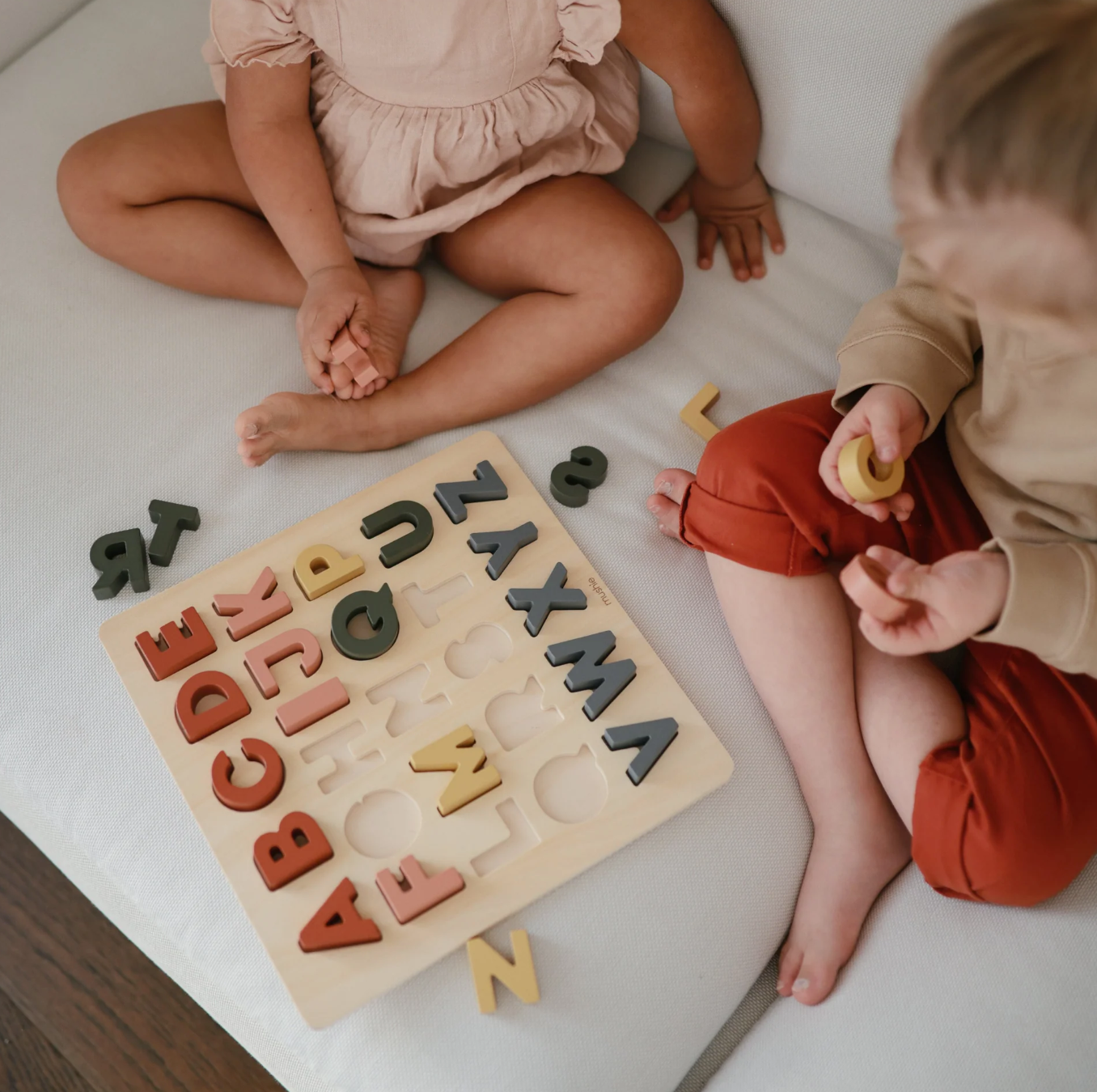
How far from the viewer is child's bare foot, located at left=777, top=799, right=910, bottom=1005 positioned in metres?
0.62

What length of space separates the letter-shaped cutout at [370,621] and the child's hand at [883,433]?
0.30m

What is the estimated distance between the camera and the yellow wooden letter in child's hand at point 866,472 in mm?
603

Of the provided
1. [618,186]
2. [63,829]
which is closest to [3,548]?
[63,829]

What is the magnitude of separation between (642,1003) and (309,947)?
0.20 m

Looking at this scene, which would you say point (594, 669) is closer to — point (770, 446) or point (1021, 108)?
point (770, 446)

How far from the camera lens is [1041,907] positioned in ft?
1.98

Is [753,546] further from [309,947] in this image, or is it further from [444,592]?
[309,947]

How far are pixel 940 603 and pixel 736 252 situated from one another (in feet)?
1.39

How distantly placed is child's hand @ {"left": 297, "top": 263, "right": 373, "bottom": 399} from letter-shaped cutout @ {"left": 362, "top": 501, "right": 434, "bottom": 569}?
10cm

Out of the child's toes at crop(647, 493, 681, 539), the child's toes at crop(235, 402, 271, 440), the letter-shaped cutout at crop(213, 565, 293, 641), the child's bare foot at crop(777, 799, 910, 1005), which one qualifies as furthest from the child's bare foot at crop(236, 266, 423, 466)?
the child's bare foot at crop(777, 799, 910, 1005)

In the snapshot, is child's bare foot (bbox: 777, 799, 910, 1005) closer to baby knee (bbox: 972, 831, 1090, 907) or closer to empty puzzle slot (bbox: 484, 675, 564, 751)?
baby knee (bbox: 972, 831, 1090, 907)

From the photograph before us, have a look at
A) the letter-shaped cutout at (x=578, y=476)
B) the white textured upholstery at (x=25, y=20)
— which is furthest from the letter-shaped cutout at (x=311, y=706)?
the white textured upholstery at (x=25, y=20)

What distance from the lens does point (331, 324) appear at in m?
0.76

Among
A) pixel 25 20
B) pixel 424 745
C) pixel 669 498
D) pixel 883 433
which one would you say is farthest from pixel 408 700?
pixel 25 20
